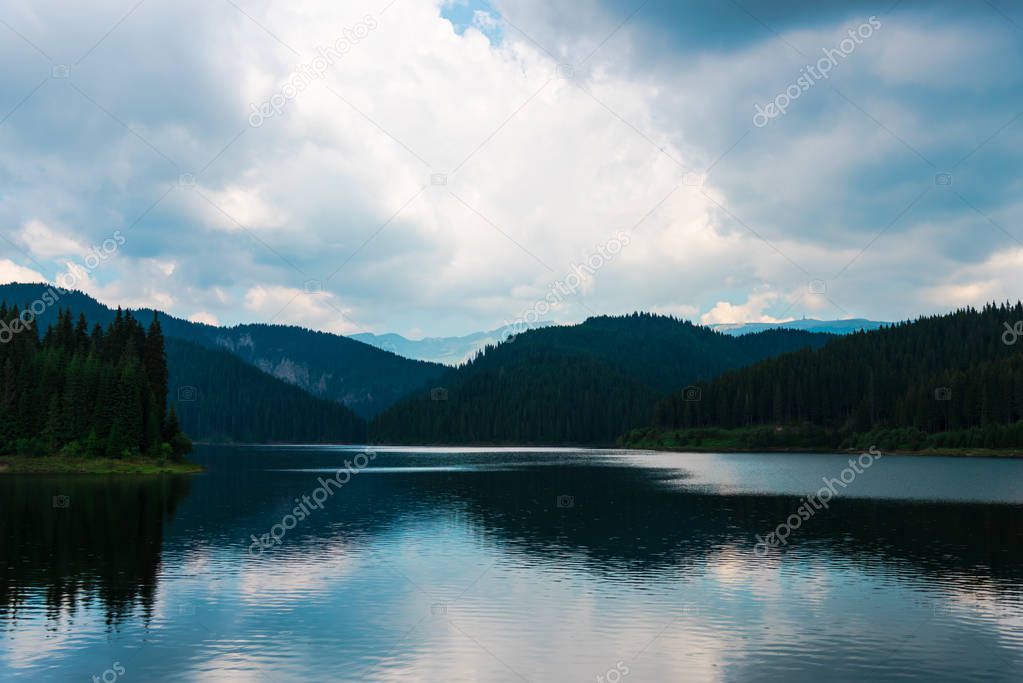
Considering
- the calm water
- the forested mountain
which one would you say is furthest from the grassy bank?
the calm water

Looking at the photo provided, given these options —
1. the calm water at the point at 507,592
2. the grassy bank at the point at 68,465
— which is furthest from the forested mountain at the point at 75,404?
the calm water at the point at 507,592

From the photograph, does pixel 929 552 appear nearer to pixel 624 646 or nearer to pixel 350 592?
pixel 624 646

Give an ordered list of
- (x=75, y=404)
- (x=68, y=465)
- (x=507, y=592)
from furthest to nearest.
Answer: (x=75, y=404) < (x=68, y=465) < (x=507, y=592)

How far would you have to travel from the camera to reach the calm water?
31406 millimetres

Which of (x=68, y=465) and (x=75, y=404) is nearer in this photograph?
(x=68, y=465)

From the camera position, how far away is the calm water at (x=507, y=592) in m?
31.4

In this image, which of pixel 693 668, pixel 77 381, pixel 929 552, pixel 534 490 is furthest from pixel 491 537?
pixel 77 381

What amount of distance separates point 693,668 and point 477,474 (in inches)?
4974

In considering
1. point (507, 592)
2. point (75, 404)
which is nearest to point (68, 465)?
point (75, 404)

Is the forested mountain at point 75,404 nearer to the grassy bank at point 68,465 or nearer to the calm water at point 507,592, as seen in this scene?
the grassy bank at point 68,465

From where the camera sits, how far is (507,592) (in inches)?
1774

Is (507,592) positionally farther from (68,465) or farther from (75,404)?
(75,404)

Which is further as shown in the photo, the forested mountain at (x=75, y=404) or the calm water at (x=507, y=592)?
the forested mountain at (x=75, y=404)

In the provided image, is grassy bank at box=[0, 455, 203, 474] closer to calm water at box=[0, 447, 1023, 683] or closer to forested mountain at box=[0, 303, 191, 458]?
forested mountain at box=[0, 303, 191, 458]
